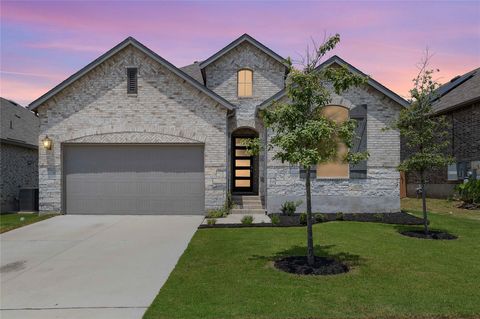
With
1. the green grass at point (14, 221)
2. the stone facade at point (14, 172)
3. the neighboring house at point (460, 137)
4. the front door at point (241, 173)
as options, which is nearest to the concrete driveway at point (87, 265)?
the green grass at point (14, 221)

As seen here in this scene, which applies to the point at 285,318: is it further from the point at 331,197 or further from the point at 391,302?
the point at 331,197

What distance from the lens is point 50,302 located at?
648 cm

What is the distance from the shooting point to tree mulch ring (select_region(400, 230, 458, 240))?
38.2ft

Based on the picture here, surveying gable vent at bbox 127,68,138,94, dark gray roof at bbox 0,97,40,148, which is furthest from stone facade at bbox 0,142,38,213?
gable vent at bbox 127,68,138,94

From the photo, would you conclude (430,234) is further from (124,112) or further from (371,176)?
(124,112)

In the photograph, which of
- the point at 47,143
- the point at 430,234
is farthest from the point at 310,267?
the point at 47,143

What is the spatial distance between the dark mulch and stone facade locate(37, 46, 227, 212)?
361cm

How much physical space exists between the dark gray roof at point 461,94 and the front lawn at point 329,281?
11.9 meters

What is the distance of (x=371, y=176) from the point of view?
16.5 meters

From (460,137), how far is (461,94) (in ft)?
8.43

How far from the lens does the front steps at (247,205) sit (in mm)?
16625

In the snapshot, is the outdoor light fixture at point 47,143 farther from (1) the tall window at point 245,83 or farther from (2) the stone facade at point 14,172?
(1) the tall window at point 245,83

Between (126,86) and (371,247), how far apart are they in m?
11.0

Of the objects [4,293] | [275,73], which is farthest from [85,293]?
[275,73]
